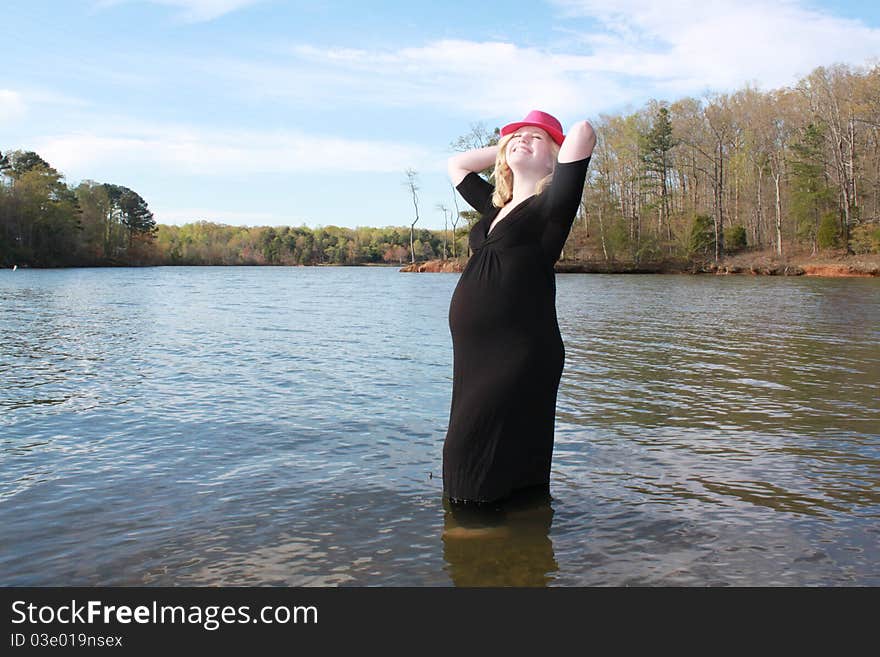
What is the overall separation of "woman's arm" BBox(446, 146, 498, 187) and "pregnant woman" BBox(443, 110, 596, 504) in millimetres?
152

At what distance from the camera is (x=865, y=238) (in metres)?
53.0

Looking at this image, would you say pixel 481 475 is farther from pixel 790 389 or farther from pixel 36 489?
pixel 790 389

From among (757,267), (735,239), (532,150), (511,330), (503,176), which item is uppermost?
(735,239)

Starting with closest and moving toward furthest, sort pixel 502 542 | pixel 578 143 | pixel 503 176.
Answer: pixel 578 143 → pixel 502 542 → pixel 503 176

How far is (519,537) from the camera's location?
13.9ft

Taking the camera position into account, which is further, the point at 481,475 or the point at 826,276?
the point at 826,276

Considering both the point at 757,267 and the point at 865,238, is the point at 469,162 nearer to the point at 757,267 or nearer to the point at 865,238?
the point at 757,267

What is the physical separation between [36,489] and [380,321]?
50.9 ft

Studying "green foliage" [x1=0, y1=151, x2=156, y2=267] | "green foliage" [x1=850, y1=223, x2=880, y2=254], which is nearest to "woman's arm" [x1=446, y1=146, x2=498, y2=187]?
"green foliage" [x1=850, y1=223, x2=880, y2=254]

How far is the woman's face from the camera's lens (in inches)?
168

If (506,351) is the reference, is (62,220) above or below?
above

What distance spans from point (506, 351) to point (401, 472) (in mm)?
1921

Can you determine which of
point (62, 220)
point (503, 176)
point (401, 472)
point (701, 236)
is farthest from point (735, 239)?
point (62, 220)

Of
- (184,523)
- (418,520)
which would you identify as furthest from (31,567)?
(418,520)
